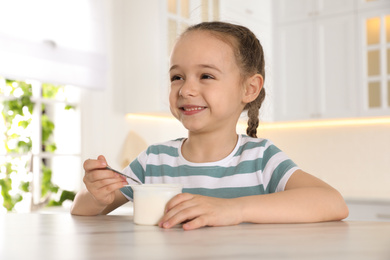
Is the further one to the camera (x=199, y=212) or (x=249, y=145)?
(x=249, y=145)

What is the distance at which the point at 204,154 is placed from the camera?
1327 millimetres

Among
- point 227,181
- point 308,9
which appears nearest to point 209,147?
point 227,181

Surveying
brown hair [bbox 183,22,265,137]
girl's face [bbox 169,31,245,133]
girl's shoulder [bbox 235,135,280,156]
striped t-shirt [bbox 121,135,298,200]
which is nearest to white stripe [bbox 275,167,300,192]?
striped t-shirt [bbox 121,135,298,200]

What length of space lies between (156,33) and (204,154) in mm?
1793

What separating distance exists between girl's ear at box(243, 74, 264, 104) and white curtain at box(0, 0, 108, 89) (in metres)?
1.38

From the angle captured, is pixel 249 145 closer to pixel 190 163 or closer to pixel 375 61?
pixel 190 163

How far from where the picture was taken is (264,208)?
881 mm

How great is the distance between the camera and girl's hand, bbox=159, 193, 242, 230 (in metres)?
0.76

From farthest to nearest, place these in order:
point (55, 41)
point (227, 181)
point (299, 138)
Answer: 1. point (299, 138)
2. point (55, 41)
3. point (227, 181)

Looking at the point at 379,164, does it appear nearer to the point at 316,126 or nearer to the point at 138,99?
the point at 316,126

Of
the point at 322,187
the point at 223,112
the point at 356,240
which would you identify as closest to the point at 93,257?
the point at 356,240

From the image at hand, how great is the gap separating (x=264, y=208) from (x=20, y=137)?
2104mm

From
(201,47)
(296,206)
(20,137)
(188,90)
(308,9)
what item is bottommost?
(296,206)

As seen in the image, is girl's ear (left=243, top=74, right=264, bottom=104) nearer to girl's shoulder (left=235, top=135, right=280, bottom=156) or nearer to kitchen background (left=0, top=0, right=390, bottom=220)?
girl's shoulder (left=235, top=135, right=280, bottom=156)
